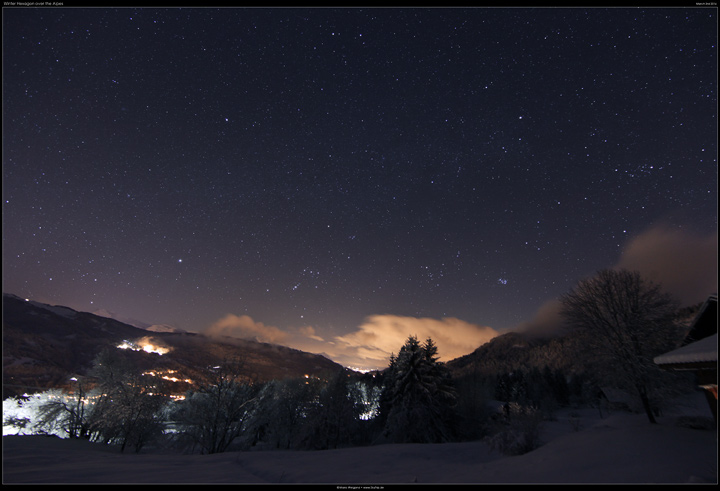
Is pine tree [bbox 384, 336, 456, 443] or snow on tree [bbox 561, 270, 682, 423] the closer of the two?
snow on tree [bbox 561, 270, 682, 423]

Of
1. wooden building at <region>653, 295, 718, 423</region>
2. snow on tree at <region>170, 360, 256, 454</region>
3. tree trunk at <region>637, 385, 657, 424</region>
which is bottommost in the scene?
snow on tree at <region>170, 360, 256, 454</region>

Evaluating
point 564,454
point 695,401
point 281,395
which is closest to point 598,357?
point 695,401

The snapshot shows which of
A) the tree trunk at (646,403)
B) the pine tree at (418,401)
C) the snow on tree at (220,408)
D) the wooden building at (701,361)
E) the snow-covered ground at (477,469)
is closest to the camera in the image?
the wooden building at (701,361)

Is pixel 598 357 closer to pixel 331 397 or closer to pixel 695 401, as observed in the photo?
pixel 695 401

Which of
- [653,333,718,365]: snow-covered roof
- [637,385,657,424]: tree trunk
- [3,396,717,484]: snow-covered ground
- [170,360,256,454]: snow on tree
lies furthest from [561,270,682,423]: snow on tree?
[170,360,256,454]: snow on tree

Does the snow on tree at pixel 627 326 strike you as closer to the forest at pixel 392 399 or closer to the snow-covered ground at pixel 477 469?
the forest at pixel 392 399

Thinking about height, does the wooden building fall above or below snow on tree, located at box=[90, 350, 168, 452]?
above

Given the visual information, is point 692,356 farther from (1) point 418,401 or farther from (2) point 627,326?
(1) point 418,401

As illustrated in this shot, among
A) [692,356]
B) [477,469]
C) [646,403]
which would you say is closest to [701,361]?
[692,356]

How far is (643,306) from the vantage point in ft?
58.4

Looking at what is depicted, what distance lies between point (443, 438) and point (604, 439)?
24199mm

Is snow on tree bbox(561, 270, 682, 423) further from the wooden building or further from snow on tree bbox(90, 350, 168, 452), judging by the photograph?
snow on tree bbox(90, 350, 168, 452)

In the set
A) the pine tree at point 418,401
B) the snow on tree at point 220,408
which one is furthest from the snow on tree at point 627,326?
the snow on tree at point 220,408

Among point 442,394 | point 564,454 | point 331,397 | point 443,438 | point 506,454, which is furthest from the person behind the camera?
point 331,397
